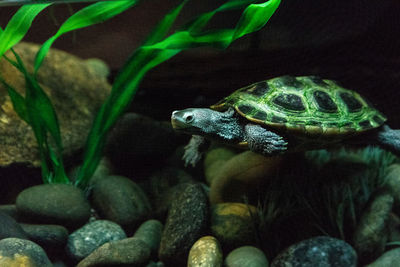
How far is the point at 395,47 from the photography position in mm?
3457

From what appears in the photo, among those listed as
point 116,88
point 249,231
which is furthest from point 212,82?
point 249,231

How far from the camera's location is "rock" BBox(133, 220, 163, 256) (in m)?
2.98

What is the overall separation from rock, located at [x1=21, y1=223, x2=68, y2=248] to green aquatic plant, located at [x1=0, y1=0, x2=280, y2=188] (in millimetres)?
720

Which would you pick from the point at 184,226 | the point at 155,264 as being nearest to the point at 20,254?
the point at 155,264

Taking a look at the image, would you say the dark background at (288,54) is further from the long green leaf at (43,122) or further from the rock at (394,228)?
the rock at (394,228)

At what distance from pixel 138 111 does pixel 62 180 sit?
3.87 feet

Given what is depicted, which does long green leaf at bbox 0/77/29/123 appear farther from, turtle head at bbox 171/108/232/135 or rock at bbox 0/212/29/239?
turtle head at bbox 171/108/232/135

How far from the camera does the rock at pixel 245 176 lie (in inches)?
126

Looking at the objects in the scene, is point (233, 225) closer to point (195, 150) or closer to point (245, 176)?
point (245, 176)

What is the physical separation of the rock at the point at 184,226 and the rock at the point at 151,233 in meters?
0.16

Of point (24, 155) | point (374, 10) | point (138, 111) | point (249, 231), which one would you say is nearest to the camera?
point (249, 231)

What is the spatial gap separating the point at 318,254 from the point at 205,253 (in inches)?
33.0

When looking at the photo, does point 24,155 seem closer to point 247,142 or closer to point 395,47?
point 247,142

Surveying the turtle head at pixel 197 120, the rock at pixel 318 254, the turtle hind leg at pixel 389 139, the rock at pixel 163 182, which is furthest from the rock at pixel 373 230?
the rock at pixel 163 182
